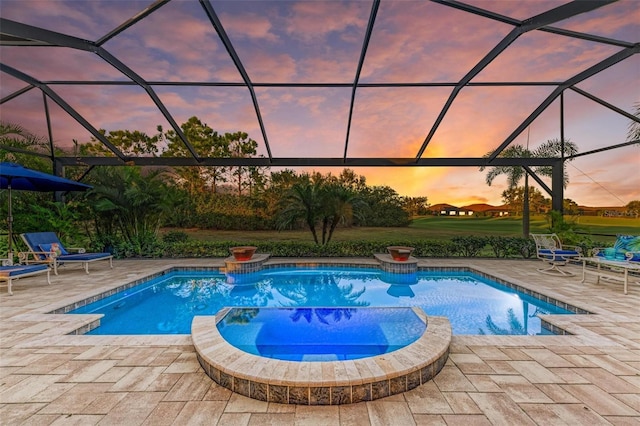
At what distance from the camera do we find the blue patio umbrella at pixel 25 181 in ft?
21.9

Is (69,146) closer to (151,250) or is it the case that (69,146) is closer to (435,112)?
(151,250)

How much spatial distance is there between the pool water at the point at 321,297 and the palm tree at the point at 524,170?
20.0 feet

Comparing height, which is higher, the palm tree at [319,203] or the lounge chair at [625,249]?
the palm tree at [319,203]

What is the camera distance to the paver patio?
2322 mm

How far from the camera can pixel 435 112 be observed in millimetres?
9586

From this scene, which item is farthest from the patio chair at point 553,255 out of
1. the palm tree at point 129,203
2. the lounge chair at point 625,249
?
the palm tree at point 129,203

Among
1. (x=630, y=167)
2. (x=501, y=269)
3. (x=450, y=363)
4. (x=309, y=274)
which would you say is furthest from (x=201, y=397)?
(x=630, y=167)

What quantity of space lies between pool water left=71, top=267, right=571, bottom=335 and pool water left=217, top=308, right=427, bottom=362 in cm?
98

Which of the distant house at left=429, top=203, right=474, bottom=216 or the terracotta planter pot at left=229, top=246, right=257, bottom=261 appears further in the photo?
the distant house at left=429, top=203, right=474, bottom=216

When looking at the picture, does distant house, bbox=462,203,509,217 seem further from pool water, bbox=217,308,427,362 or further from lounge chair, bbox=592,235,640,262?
pool water, bbox=217,308,427,362

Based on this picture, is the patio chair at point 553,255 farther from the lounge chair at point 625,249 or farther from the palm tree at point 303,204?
the palm tree at point 303,204

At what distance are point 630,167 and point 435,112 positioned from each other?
740 centimetres

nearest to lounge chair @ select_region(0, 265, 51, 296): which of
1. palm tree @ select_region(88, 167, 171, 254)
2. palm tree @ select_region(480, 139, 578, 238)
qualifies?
palm tree @ select_region(88, 167, 171, 254)

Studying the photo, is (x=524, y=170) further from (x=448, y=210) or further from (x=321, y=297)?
(x=321, y=297)
